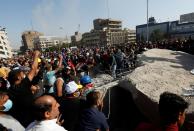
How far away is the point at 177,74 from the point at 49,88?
12.3 ft

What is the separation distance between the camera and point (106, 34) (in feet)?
426

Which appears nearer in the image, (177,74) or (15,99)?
(15,99)

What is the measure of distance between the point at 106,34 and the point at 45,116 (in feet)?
422

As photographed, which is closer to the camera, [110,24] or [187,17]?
[110,24]

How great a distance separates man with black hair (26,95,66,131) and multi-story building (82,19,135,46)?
12469 centimetres

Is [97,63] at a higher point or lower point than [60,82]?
lower

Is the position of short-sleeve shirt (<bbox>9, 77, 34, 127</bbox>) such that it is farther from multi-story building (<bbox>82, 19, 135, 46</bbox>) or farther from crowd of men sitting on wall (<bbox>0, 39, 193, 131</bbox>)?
multi-story building (<bbox>82, 19, 135, 46</bbox>)

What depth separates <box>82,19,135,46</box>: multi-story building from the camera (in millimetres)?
129875

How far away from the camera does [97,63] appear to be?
61.3ft

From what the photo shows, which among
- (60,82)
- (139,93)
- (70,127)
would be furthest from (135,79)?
(70,127)

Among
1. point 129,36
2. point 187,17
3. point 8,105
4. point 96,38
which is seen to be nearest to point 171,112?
point 8,105

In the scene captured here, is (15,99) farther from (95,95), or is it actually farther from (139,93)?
(139,93)

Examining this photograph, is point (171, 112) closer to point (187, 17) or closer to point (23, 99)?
point (23, 99)

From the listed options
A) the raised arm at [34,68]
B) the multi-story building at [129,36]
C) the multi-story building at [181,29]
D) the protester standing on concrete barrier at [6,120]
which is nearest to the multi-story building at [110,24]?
the multi-story building at [129,36]
